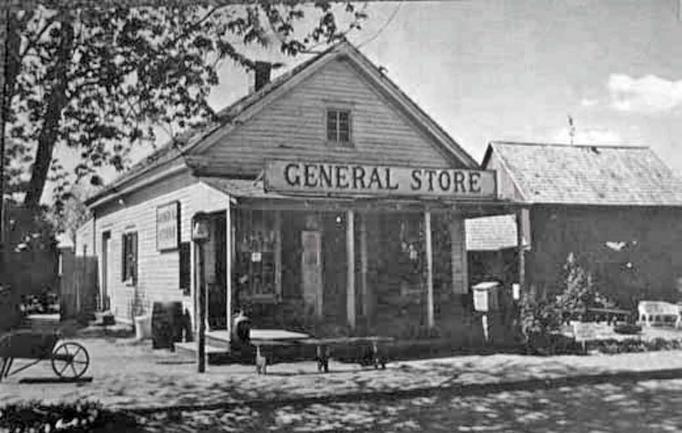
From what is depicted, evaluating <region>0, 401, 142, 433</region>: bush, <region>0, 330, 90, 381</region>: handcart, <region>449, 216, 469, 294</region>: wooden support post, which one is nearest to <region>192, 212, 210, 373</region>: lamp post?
<region>0, 330, 90, 381</region>: handcart

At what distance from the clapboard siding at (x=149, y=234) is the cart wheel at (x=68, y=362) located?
3.21 m

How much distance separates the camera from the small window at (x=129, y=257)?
1101 cm

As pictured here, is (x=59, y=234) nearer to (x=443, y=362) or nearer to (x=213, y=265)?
(x=213, y=265)

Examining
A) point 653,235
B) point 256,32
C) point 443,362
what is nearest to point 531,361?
point 443,362

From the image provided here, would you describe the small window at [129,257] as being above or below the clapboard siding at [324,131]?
below

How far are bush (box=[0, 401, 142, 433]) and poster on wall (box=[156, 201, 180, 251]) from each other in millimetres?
5183

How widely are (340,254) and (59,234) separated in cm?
515

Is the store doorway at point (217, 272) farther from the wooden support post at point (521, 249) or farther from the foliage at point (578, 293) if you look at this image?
the foliage at point (578, 293)

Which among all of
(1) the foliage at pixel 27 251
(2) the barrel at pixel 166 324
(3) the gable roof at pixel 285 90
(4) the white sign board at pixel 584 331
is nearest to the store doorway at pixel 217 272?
(2) the barrel at pixel 166 324

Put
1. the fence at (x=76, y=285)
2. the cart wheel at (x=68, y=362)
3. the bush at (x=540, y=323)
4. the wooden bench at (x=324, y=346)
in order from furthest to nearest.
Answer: the bush at (x=540, y=323) → the wooden bench at (x=324, y=346) → the fence at (x=76, y=285) → the cart wheel at (x=68, y=362)

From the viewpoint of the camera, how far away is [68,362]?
22.2 ft

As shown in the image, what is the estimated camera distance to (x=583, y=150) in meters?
10.2

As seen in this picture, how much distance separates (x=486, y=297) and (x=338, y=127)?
363cm

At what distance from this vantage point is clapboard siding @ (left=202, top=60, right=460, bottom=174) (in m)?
11.0
